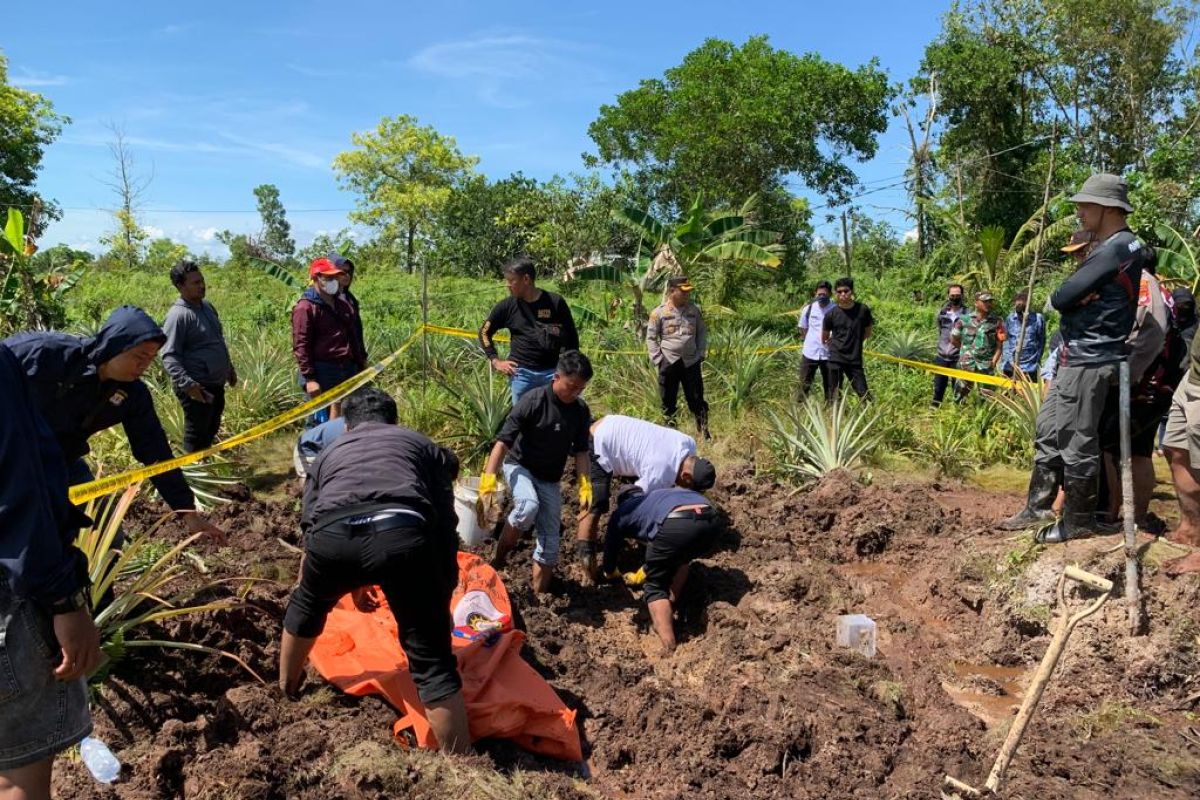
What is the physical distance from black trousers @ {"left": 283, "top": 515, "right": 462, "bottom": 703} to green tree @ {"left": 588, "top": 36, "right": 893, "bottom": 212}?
55.7 ft

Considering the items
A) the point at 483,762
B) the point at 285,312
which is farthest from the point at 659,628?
the point at 285,312

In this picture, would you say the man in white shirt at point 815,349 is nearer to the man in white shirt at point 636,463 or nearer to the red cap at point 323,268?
the man in white shirt at point 636,463

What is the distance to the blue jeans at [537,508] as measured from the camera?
5.09 metres

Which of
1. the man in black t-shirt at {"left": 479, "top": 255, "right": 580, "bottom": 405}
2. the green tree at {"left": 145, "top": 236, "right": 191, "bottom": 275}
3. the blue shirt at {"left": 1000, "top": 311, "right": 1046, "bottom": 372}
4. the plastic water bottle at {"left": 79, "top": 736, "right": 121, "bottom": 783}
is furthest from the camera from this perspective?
the green tree at {"left": 145, "top": 236, "right": 191, "bottom": 275}

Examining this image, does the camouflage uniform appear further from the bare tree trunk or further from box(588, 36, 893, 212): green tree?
the bare tree trunk

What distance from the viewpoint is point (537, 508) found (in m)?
5.11

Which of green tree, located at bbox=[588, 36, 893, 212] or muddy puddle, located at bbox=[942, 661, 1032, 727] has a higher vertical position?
green tree, located at bbox=[588, 36, 893, 212]

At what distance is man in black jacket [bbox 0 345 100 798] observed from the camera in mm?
1990

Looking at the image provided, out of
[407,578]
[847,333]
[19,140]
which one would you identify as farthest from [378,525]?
[19,140]

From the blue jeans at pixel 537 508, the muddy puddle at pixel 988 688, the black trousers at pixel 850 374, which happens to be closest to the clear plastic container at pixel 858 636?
the muddy puddle at pixel 988 688

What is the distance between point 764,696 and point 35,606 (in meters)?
2.96

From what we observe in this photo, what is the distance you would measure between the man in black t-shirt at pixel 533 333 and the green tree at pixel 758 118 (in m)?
13.5

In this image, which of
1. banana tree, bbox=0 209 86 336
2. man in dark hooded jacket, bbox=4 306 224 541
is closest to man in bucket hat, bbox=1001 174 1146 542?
man in dark hooded jacket, bbox=4 306 224 541

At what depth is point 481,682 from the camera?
141 inches
